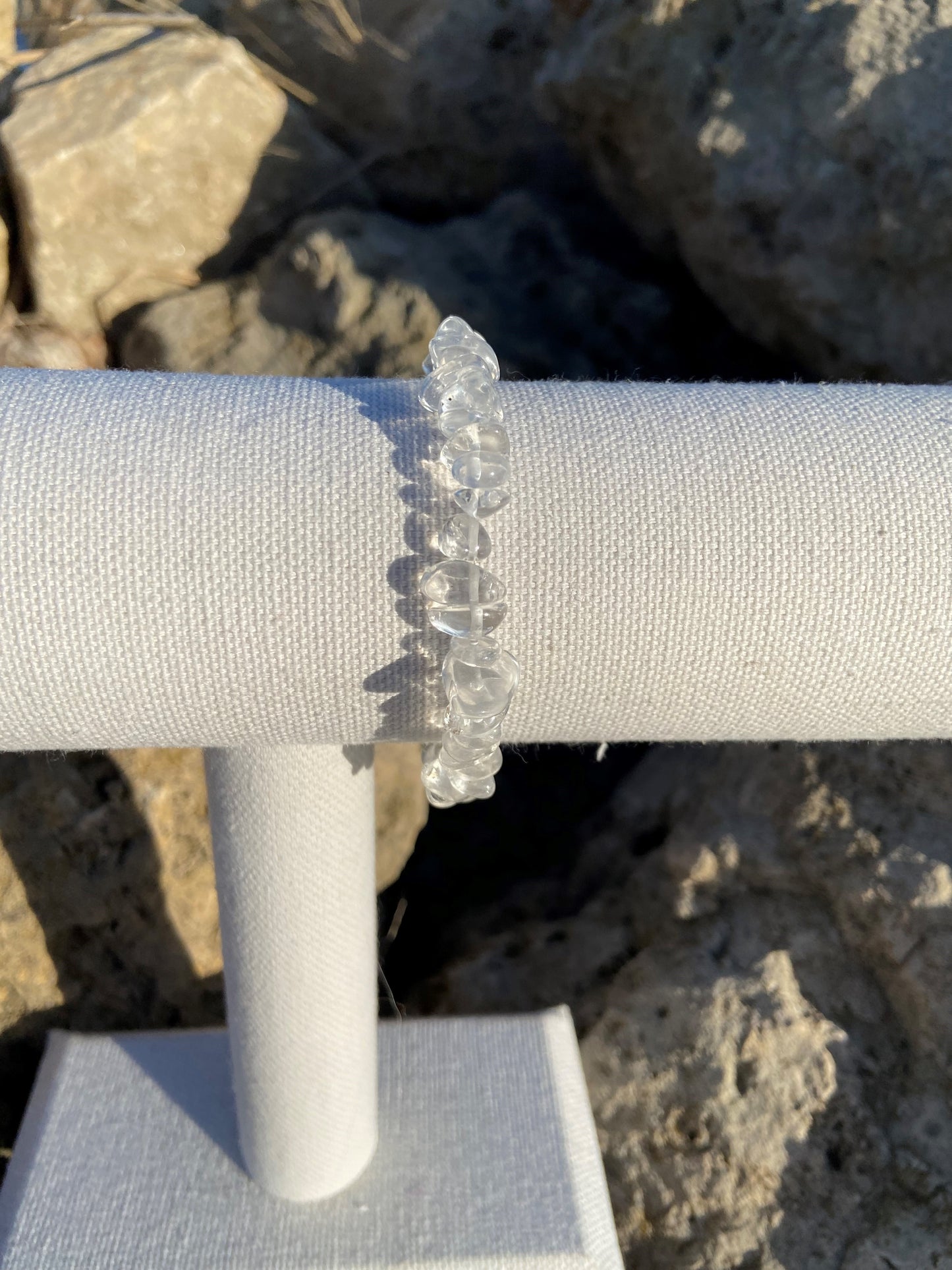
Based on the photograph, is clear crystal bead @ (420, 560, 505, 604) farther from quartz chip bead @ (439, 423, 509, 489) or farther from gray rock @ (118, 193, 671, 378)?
gray rock @ (118, 193, 671, 378)

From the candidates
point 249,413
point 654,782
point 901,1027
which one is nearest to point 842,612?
point 249,413

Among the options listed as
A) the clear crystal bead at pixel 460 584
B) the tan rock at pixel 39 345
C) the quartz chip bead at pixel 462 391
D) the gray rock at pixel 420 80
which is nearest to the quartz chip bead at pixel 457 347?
the quartz chip bead at pixel 462 391

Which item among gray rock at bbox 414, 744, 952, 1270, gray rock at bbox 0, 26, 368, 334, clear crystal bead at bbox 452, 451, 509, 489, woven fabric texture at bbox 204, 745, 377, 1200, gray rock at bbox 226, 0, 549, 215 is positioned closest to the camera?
clear crystal bead at bbox 452, 451, 509, 489

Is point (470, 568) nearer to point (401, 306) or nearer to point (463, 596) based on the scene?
point (463, 596)

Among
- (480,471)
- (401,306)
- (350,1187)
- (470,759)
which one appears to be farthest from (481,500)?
(401,306)

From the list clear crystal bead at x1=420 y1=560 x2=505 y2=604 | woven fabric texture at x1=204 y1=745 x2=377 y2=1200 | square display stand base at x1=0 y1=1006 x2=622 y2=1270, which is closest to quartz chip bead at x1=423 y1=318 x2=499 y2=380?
clear crystal bead at x1=420 y1=560 x2=505 y2=604

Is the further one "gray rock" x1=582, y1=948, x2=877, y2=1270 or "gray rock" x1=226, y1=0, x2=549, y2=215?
"gray rock" x1=226, y1=0, x2=549, y2=215
